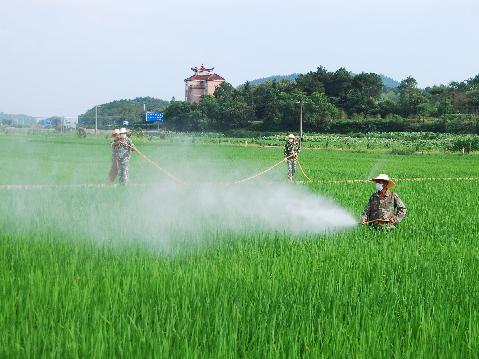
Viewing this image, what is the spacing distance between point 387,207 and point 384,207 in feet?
0.14

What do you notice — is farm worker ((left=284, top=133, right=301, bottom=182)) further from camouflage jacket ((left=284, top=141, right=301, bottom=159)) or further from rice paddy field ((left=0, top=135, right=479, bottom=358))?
rice paddy field ((left=0, top=135, right=479, bottom=358))

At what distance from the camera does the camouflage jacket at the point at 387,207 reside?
304 inches

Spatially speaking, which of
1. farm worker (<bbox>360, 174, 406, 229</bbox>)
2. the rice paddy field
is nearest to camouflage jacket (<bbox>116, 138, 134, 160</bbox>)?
the rice paddy field

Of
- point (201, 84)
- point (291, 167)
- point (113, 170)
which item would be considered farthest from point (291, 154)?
point (201, 84)

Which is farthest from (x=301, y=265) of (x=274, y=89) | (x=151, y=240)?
(x=274, y=89)

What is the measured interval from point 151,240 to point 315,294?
9.04ft

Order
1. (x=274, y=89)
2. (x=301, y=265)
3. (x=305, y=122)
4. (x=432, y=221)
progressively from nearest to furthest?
(x=301, y=265), (x=432, y=221), (x=305, y=122), (x=274, y=89)

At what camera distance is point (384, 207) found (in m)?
7.74

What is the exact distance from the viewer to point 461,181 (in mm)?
19344

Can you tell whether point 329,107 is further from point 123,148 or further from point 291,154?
point 123,148

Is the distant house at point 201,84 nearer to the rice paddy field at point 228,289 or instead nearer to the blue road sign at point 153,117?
the blue road sign at point 153,117

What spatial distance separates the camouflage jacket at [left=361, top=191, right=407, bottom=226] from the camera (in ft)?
25.3

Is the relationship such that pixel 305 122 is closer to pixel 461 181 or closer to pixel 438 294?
pixel 461 181

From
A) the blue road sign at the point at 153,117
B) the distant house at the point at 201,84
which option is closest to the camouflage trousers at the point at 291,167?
the blue road sign at the point at 153,117
